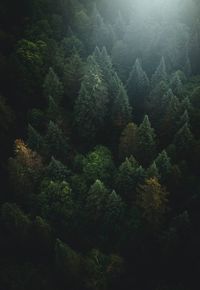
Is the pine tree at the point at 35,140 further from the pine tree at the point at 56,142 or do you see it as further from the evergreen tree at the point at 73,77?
the evergreen tree at the point at 73,77

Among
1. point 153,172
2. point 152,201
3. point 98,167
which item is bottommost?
point 152,201

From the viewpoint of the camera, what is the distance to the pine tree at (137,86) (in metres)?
71.8

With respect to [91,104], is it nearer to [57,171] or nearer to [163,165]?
[57,171]

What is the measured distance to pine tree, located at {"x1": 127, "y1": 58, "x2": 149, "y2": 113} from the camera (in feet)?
236

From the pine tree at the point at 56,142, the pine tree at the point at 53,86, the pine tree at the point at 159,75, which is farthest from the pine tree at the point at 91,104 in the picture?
the pine tree at the point at 159,75

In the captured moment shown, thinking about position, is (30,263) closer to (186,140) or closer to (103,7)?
(186,140)

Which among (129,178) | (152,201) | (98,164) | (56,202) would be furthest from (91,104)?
(152,201)

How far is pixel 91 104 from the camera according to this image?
6738cm

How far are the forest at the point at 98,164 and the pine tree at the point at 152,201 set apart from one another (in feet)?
0.48

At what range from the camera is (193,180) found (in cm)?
6341

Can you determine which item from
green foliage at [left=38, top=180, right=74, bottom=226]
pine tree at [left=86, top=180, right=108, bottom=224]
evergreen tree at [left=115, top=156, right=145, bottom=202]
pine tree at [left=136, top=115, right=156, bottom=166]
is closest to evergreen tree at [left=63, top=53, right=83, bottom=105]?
pine tree at [left=136, top=115, right=156, bottom=166]

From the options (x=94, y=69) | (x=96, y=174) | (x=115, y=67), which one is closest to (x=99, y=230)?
(x=96, y=174)

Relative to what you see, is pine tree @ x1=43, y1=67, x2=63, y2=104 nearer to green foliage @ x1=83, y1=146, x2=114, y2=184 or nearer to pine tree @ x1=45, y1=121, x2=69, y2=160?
pine tree @ x1=45, y1=121, x2=69, y2=160

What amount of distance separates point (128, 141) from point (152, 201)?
33.1 ft
